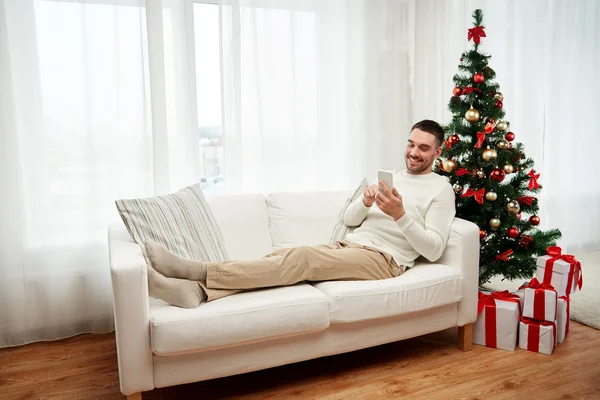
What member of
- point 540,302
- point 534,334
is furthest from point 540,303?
point 534,334

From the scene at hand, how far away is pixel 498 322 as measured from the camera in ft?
8.31

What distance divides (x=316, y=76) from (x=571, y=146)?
95.7 inches

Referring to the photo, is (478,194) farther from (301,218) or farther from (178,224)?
(178,224)

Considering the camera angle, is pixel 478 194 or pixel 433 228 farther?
pixel 478 194

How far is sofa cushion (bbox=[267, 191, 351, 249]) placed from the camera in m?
2.75

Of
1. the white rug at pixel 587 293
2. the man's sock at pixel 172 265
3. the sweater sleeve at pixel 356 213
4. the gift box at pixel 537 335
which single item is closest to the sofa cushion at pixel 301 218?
the sweater sleeve at pixel 356 213

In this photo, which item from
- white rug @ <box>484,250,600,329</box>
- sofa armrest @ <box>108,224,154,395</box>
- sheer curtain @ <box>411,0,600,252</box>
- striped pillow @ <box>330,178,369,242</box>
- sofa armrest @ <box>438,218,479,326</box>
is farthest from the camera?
sheer curtain @ <box>411,0,600,252</box>

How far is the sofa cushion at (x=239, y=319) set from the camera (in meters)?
1.86

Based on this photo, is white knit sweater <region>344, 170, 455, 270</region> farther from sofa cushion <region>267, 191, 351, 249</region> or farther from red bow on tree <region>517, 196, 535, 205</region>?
red bow on tree <region>517, 196, 535, 205</region>

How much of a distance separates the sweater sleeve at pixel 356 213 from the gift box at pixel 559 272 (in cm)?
97

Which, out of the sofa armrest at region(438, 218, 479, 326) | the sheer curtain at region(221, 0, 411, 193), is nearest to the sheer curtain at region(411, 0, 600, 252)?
the sheer curtain at region(221, 0, 411, 193)

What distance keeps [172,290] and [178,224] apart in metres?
0.45

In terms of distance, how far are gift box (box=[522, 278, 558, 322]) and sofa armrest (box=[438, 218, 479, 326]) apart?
0.82ft

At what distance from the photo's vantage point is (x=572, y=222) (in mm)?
4355
